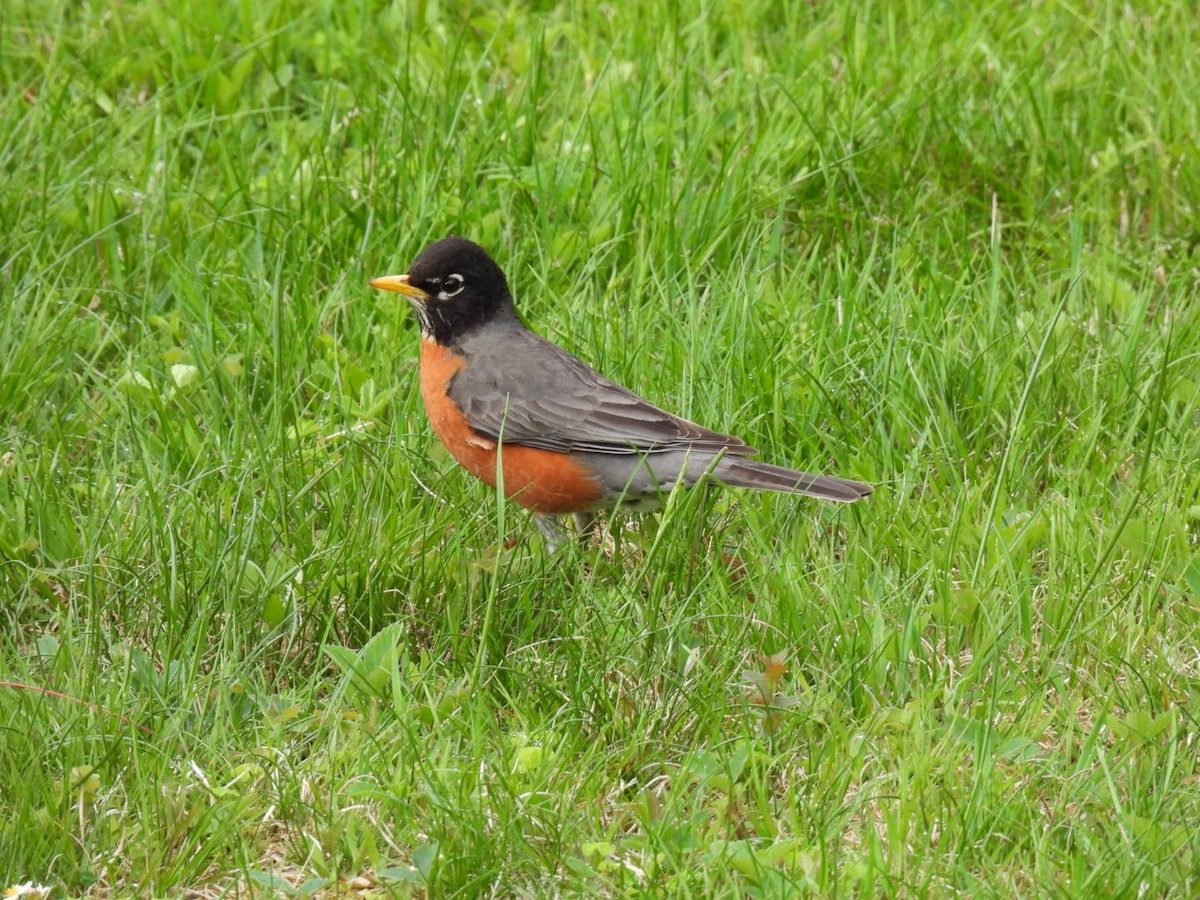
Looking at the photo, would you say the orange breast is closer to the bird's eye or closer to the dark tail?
the bird's eye

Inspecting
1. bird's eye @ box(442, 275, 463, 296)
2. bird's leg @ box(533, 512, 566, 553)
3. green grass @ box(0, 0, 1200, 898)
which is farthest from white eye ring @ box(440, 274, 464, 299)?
bird's leg @ box(533, 512, 566, 553)

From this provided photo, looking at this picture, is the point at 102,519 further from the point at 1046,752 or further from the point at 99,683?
the point at 1046,752

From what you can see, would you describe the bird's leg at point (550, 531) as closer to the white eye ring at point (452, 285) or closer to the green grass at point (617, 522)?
the green grass at point (617, 522)

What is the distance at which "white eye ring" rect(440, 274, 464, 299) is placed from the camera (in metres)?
5.08

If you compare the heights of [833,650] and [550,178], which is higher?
[550,178]

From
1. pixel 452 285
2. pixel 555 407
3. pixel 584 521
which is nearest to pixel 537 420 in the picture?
pixel 555 407

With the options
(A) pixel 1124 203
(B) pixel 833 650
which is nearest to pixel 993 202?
(A) pixel 1124 203

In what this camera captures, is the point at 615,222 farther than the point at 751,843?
Yes

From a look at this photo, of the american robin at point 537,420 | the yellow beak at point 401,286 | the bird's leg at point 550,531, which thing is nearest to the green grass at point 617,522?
the bird's leg at point 550,531

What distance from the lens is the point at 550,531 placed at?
469 cm

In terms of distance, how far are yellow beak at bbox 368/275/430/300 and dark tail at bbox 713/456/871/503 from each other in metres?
1.22

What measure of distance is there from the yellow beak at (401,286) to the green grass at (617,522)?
30 cm

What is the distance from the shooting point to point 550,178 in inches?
230

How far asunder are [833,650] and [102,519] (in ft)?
6.28
